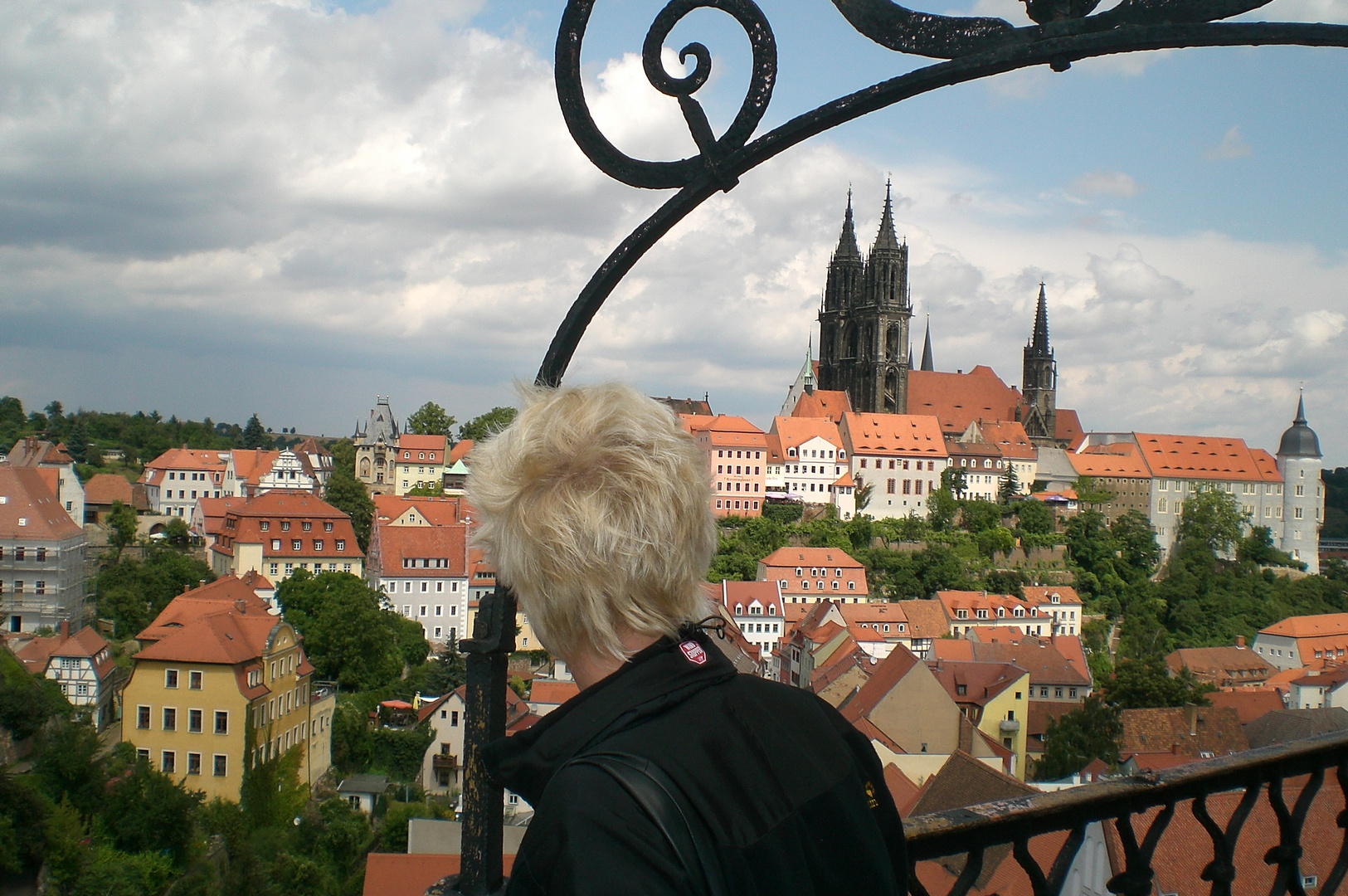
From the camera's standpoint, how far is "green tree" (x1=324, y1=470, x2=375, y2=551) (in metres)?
56.3

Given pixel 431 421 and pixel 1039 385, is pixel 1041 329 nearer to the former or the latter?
pixel 1039 385

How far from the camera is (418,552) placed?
45094 millimetres

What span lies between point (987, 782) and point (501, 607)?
53.1ft

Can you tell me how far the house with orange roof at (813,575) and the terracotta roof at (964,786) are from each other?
3144 cm

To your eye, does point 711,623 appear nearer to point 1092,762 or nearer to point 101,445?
point 1092,762

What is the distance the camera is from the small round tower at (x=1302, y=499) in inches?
2822

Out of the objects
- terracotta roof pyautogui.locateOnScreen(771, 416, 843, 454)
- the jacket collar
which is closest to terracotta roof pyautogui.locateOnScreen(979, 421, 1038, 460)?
terracotta roof pyautogui.locateOnScreen(771, 416, 843, 454)

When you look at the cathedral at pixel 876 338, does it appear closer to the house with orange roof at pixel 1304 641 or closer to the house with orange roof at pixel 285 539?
the house with orange roof at pixel 1304 641

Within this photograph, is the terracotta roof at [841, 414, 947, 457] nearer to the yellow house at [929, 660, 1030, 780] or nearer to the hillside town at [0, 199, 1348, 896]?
the hillside town at [0, 199, 1348, 896]

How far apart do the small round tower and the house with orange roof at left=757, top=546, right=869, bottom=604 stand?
36.8 metres

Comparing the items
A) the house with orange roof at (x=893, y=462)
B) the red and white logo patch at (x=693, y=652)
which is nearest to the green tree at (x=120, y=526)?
the house with orange roof at (x=893, y=462)

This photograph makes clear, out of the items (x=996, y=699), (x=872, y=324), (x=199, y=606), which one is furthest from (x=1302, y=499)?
(x=199, y=606)

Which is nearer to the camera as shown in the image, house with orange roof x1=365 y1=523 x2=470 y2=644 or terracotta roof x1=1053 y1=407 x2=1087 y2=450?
house with orange roof x1=365 y1=523 x2=470 y2=644

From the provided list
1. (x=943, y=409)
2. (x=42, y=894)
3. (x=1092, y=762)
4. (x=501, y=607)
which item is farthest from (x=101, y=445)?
(x=501, y=607)
